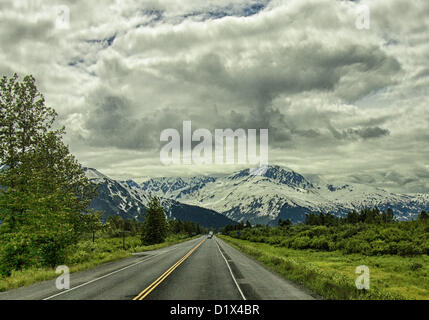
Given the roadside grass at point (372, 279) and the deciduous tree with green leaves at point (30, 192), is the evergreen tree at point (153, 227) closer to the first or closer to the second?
the deciduous tree with green leaves at point (30, 192)

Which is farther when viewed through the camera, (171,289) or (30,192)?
(30,192)

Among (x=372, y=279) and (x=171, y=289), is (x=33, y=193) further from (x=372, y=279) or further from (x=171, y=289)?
(x=372, y=279)

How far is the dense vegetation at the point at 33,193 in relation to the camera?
866 inches

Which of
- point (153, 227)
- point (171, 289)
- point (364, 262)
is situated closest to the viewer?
point (171, 289)

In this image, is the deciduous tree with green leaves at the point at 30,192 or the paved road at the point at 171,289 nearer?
the paved road at the point at 171,289

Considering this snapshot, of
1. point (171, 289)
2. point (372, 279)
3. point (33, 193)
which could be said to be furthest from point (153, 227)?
point (171, 289)

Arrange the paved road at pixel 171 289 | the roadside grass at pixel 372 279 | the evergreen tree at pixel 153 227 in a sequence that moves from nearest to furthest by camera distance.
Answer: the paved road at pixel 171 289, the roadside grass at pixel 372 279, the evergreen tree at pixel 153 227

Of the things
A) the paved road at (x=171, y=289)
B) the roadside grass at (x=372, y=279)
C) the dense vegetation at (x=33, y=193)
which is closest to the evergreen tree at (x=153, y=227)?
the dense vegetation at (x=33, y=193)

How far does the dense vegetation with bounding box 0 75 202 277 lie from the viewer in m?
22.0

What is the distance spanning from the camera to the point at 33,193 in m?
23.8

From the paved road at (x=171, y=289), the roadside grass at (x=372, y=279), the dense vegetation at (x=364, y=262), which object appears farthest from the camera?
the dense vegetation at (x=364, y=262)
